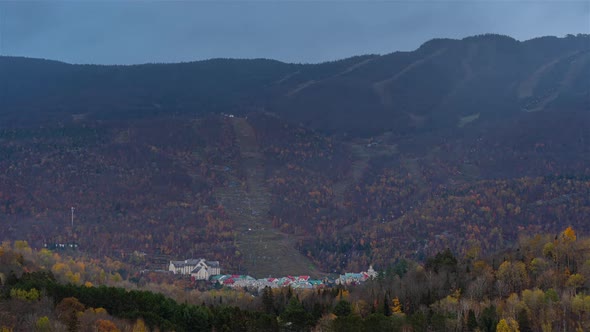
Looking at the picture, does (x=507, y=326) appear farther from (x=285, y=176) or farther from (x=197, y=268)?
(x=285, y=176)

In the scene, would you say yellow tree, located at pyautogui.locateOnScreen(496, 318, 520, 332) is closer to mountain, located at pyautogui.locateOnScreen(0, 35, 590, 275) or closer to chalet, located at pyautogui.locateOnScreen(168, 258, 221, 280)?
mountain, located at pyautogui.locateOnScreen(0, 35, 590, 275)

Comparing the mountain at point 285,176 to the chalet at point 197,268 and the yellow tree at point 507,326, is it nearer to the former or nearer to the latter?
the chalet at point 197,268

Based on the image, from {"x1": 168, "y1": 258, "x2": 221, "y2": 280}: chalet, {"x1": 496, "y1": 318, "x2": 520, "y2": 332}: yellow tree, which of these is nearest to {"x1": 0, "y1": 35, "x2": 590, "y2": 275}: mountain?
{"x1": 168, "y1": 258, "x2": 221, "y2": 280}: chalet

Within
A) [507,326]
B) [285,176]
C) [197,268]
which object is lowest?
[197,268]

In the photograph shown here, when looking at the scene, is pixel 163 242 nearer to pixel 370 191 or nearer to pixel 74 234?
pixel 74 234

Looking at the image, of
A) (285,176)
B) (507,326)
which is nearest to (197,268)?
(507,326)

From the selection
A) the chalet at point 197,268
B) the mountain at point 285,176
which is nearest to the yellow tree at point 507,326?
the mountain at point 285,176
